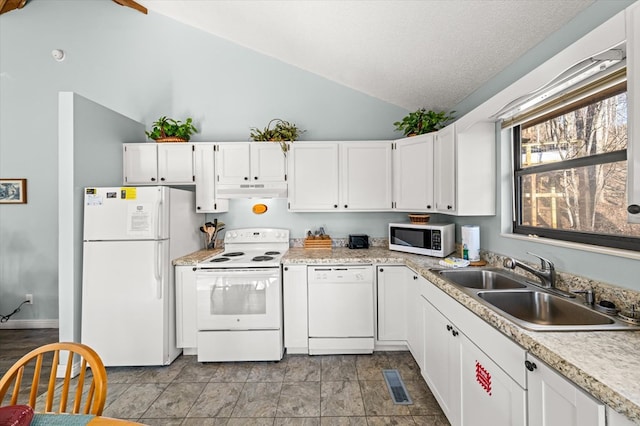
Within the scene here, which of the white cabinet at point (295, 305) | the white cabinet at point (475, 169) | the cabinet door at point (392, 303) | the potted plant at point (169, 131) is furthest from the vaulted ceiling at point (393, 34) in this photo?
the white cabinet at point (295, 305)

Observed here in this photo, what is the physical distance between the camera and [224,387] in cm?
235

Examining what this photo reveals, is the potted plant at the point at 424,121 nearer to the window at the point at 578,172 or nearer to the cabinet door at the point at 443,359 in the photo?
the window at the point at 578,172

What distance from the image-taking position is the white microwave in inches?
104

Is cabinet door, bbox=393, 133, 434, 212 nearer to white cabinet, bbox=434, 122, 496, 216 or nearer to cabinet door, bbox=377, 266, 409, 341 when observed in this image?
white cabinet, bbox=434, 122, 496, 216

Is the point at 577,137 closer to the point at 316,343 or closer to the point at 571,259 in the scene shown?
the point at 571,259

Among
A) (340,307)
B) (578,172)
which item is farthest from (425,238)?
(578,172)

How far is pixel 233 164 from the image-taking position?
3164mm

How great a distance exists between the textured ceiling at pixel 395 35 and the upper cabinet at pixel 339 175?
0.73 m

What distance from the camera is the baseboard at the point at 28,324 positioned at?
3.48m

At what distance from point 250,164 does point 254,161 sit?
5 centimetres

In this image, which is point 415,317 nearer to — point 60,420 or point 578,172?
point 578,172

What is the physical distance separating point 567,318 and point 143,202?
312 centimetres

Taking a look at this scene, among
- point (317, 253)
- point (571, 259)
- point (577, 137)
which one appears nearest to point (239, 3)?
point (317, 253)

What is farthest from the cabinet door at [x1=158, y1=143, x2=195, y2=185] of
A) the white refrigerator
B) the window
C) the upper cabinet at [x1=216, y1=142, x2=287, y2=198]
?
the window
